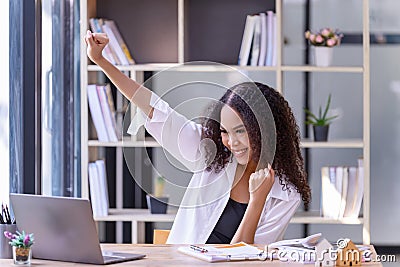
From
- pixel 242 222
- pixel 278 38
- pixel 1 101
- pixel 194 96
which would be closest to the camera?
pixel 194 96

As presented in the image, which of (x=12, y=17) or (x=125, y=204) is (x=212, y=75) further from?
(x=125, y=204)

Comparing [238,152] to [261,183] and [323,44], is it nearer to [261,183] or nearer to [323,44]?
[261,183]

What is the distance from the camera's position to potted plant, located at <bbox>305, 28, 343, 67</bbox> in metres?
4.35

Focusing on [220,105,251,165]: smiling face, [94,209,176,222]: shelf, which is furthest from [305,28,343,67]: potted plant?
[220,105,251,165]: smiling face

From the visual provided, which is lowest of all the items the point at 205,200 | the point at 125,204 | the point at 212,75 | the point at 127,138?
the point at 125,204

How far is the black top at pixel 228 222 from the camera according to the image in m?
3.07

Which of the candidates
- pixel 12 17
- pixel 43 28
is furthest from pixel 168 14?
pixel 12 17

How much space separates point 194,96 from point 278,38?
176 centimetres

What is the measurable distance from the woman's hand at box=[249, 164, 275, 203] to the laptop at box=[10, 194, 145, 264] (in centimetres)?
46

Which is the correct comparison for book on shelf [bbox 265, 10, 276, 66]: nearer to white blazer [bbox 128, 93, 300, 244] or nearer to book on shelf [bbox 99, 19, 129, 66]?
book on shelf [bbox 99, 19, 129, 66]

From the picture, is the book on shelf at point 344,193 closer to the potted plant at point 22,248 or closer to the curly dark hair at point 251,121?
the curly dark hair at point 251,121

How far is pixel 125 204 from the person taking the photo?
15.4ft

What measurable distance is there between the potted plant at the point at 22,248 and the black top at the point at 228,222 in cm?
81

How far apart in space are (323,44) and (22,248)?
2354mm
